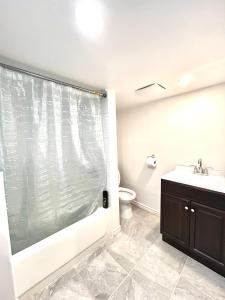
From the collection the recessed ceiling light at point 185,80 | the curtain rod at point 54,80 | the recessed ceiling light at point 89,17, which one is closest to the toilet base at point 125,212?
the curtain rod at point 54,80

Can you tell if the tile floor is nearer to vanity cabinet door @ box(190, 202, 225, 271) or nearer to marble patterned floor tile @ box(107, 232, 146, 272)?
marble patterned floor tile @ box(107, 232, 146, 272)

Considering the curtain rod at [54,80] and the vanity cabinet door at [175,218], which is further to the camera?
the vanity cabinet door at [175,218]

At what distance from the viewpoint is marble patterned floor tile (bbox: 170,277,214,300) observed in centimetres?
117

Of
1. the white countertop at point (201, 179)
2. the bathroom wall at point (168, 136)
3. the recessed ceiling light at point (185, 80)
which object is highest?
the recessed ceiling light at point (185, 80)

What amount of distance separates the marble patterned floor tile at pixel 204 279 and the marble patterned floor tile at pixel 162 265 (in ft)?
0.23

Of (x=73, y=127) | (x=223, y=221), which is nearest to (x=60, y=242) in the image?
(x=73, y=127)

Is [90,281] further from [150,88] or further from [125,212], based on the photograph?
[150,88]

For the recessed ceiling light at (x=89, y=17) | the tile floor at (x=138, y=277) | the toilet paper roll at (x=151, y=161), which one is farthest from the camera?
the toilet paper roll at (x=151, y=161)

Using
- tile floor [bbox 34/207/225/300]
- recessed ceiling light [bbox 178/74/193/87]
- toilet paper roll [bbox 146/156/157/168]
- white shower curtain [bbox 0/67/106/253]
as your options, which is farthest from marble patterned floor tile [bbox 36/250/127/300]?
recessed ceiling light [bbox 178/74/193/87]

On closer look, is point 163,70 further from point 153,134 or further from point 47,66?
point 153,134

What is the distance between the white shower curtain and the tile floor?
0.48 meters

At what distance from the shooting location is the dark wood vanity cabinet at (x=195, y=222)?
1.33 metres

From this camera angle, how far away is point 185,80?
152 centimetres

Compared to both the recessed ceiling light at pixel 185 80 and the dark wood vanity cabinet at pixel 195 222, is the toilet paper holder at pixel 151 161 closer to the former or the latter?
the dark wood vanity cabinet at pixel 195 222
